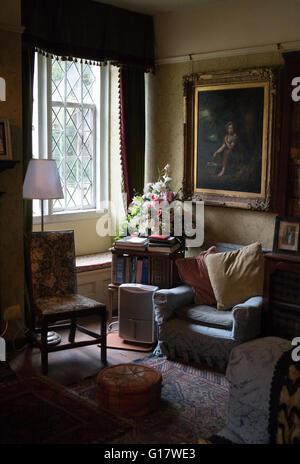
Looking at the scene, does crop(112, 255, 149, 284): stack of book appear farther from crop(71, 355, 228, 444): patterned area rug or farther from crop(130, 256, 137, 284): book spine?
crop(71, 355, 228, 444): patterned area rug

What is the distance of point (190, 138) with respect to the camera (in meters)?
5.07

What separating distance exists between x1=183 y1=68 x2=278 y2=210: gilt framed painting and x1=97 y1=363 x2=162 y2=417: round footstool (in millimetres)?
1932

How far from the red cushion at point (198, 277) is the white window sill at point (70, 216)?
1380 millimetres

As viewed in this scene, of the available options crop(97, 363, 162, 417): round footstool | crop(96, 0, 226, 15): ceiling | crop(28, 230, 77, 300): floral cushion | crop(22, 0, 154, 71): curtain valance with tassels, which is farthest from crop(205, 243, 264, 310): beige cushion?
crop(96, 0, 226, 15): ceiling

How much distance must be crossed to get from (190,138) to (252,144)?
0.69 m

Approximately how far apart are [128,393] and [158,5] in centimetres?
347

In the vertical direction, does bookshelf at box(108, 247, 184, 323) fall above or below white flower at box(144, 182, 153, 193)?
below

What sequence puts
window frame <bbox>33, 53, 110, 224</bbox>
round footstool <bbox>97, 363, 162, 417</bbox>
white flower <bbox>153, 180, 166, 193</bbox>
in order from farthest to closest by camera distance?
window frame <bbox>33, 53, 110, 224</bbox> → white flower <bbox>153, 180, 166, 193</bbox> → round footstool <bbox>97, 363, 162, 417</bbox>

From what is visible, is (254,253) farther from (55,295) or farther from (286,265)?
(55,295)

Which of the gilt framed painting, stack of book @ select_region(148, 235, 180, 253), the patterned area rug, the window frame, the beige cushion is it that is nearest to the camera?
the patterned area rug

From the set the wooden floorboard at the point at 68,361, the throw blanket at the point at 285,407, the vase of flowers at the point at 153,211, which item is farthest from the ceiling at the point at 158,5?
the throw blanket at the point at 285,407

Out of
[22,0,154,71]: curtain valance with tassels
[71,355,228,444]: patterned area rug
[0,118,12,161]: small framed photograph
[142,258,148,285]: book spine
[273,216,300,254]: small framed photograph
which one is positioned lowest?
[71,355,228,444]: patterned area rug

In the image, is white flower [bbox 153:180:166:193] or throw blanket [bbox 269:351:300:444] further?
white flower [bbox 153:180:166:193]

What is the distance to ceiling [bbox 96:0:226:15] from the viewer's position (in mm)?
4785
